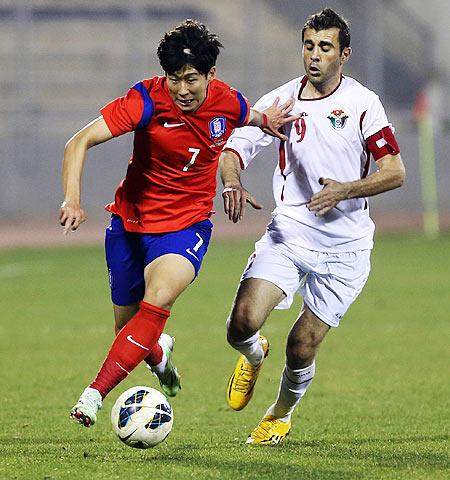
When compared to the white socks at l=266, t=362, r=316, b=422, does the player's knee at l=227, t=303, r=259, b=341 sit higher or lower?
higher

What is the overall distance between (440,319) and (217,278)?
463cm

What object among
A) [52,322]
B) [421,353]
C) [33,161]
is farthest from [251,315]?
[33,161]

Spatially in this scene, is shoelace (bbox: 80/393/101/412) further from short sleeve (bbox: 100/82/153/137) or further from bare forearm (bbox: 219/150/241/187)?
bare forearm (bbox: 219/150/241/187)

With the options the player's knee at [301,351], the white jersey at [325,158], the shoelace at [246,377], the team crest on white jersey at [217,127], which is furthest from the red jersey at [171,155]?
the shoelace at [246,377]

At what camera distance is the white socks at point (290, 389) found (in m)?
7.12

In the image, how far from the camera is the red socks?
6270 millimetres

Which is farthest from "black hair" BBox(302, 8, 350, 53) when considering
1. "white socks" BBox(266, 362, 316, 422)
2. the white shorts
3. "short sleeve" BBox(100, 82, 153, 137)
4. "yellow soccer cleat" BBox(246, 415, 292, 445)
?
"yellow soccer cleat" BBox(246, 415, 292, 445)

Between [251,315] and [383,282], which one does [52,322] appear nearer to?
[383,282]

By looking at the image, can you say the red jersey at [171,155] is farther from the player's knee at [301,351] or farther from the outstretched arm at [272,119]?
the player's knee at [301,351]

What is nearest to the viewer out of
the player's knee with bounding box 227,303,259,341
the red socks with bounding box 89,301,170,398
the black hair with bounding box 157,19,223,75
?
the red socks with bounding box 89,301,170,398

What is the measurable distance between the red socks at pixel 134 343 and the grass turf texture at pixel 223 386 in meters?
0.46

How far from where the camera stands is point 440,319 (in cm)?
1320

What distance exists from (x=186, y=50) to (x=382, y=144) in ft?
4.30

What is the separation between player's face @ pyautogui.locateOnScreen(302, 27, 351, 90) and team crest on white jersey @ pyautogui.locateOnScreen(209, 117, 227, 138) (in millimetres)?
624
